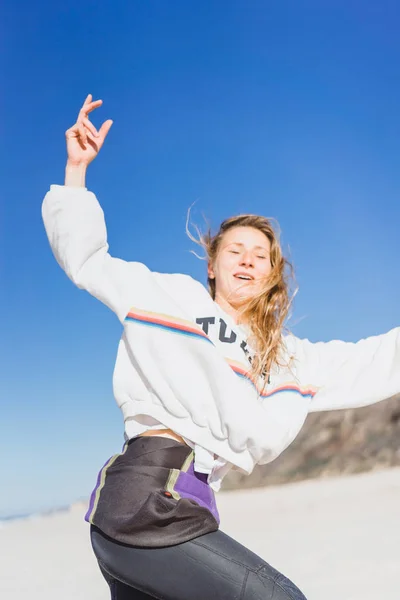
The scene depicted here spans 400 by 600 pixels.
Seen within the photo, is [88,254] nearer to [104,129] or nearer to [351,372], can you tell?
[104,129]

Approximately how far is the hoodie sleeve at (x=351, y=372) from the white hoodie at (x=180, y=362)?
75mm

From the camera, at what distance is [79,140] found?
5.81ft

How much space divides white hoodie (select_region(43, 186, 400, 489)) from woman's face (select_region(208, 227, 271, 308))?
0.14m

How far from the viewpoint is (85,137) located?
5.78 feet

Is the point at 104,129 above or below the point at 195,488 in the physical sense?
above

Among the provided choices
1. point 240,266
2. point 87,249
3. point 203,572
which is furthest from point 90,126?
point 203,572

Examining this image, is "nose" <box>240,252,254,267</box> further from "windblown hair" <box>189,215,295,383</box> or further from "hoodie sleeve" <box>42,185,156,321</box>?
"hoodie sleeve" <box>42,185,156,321</box>

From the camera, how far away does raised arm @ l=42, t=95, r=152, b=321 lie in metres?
1.61

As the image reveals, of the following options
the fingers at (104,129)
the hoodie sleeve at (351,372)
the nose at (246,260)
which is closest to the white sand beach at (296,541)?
the hoodie sleeve at (351,372)

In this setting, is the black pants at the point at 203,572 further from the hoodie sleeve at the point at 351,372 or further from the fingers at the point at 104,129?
the fingers at the point at 104,129

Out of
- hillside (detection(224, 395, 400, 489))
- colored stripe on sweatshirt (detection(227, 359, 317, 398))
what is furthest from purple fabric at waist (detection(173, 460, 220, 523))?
hillside (detection(224, 395, 400, 489))

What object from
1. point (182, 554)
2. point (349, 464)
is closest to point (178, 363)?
point (182, 554)

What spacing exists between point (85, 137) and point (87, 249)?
0.34 m

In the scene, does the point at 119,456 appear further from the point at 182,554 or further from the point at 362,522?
the point at 362,522
